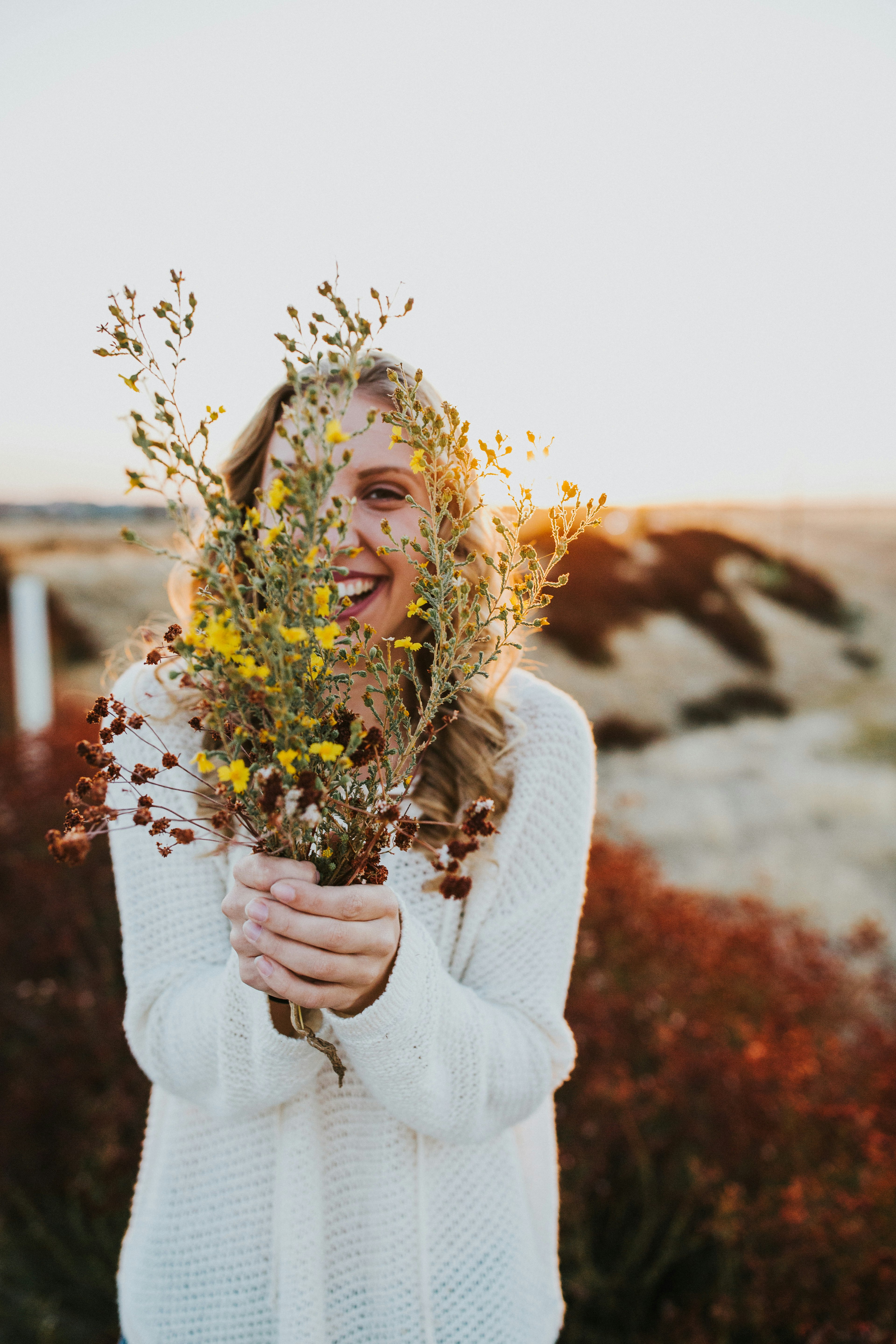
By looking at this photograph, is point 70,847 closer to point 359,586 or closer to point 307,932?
point 307,932

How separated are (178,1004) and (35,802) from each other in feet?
8.73

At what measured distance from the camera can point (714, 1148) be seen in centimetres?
281

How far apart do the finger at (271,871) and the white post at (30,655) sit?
5.67m

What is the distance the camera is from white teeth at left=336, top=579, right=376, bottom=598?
1.40 metres

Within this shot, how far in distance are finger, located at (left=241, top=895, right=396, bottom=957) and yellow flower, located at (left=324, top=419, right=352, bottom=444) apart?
0.51 metres

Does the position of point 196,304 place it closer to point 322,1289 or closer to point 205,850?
point 205,850

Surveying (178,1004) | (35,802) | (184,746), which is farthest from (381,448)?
(35,802)

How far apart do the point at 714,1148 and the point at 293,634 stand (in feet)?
9.30

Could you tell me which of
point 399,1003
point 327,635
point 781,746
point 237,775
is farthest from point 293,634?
point 781,746

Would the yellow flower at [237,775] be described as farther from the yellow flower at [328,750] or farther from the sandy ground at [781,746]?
the sandy ground at [781,746]

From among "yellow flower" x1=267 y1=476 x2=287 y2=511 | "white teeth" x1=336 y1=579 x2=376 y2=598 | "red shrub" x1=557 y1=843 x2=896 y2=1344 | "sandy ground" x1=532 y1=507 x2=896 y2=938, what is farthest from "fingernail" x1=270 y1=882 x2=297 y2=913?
"sandy ground" x1=532 y1=507 x2=896 y2=938

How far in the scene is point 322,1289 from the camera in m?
1.41

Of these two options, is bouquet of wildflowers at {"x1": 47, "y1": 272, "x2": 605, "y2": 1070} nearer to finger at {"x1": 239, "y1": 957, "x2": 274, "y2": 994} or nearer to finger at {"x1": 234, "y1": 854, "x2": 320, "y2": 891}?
finger at {"x1": 234, "y1": 854, "x2": 320, "y2": 891}

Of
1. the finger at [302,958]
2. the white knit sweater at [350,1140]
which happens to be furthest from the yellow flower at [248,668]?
the white knit sweater at [350,1140]
